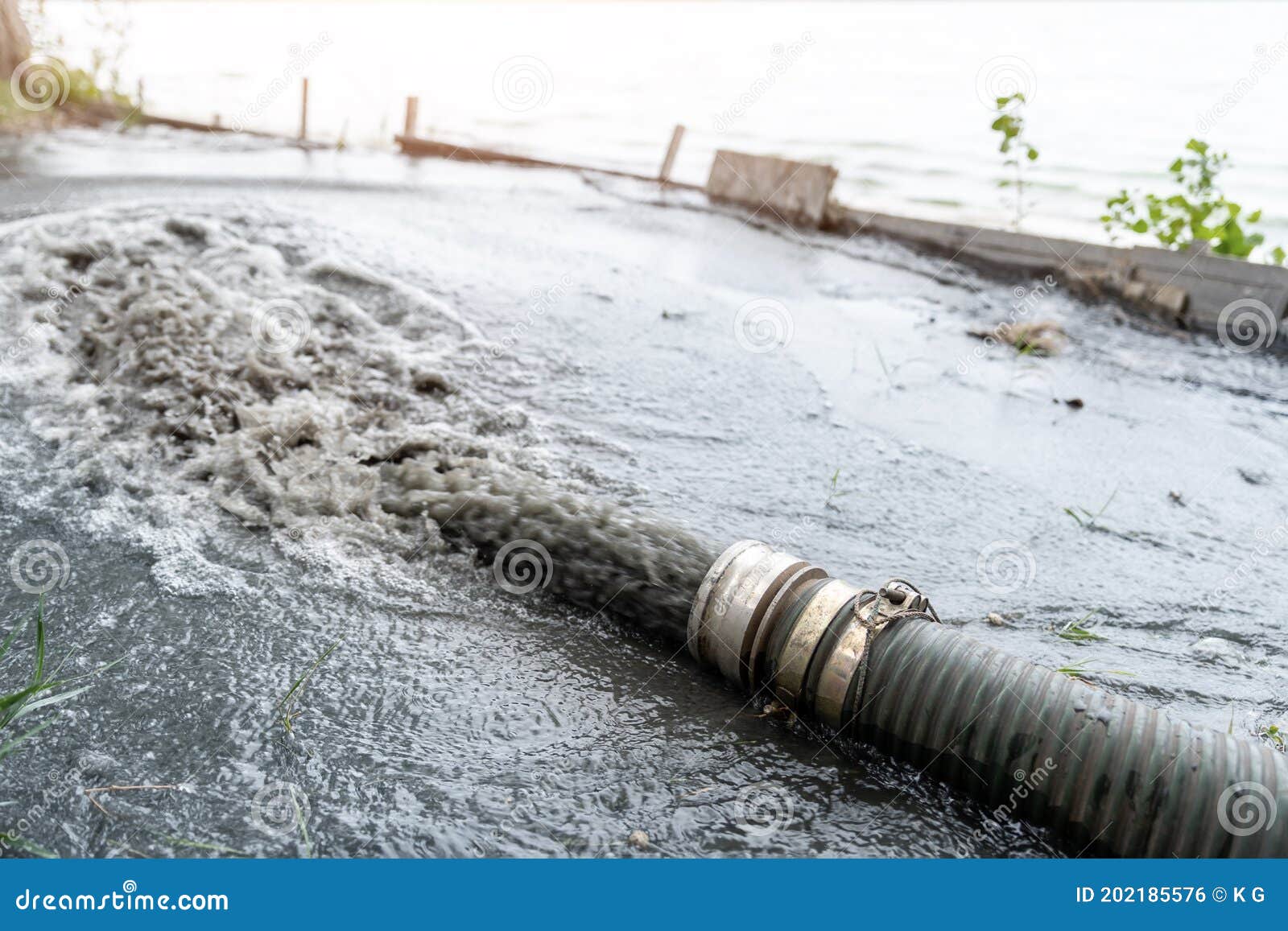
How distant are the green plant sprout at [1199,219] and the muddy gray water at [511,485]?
970mm

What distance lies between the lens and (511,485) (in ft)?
13.6

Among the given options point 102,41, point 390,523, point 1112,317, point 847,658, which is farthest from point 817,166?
point 102,41

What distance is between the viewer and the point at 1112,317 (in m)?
8.11

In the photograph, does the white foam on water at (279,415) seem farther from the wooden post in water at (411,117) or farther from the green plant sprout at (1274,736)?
the wooden post in water at (411,117)

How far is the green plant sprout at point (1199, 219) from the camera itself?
26.1ft

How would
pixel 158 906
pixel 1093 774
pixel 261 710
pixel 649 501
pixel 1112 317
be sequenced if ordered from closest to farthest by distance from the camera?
pixel 158 906, pixel 1093 774, pixel 261 710, pixel 649 501, pixel 1112 317

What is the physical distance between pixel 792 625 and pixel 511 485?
5.16ft

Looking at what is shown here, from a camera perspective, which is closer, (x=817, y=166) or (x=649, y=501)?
(x=649, y=501)

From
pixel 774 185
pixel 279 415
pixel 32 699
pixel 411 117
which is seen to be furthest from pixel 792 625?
pixel 411 117

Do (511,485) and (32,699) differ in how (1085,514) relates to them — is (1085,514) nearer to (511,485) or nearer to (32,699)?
(511,485)

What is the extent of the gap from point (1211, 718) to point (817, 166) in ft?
25.9

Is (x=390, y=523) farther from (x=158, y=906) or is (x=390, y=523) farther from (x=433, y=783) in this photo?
(x=158, y=906)

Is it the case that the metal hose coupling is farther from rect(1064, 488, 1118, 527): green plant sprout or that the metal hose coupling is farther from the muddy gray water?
rect(1064, 488, 1118, 527): green plant sprout

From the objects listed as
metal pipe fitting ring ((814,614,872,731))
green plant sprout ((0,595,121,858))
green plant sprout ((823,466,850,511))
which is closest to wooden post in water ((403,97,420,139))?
green plant sprout ((823,466,850,511))
